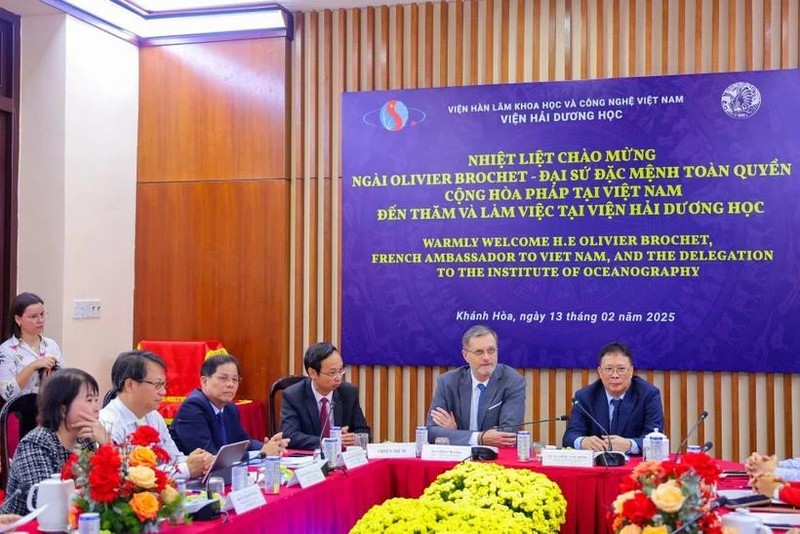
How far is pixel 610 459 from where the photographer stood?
382cm

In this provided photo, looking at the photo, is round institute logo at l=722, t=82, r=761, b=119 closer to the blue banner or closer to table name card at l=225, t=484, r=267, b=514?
the blue banner

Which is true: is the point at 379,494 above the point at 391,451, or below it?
below

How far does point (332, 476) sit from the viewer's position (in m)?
3.59

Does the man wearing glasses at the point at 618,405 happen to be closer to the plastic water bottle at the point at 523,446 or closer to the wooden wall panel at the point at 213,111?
the plastic water bottle at the point at 523,446

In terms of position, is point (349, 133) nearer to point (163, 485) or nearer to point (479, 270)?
point (479, 270)

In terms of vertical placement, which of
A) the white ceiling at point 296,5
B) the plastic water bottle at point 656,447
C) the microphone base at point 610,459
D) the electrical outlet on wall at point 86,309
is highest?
the white ceiling at point 296,5

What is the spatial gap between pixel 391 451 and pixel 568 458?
81 cm

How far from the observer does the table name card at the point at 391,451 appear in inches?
160

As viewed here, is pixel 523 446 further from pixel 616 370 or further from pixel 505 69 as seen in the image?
pixel 505 69

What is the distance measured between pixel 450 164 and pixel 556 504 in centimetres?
316

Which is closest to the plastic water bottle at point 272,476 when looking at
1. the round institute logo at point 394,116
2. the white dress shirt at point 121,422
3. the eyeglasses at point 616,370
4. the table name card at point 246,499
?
the table name card at point 246,499

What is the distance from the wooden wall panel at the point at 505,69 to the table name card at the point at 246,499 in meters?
3.21

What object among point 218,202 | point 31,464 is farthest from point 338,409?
point 218,202

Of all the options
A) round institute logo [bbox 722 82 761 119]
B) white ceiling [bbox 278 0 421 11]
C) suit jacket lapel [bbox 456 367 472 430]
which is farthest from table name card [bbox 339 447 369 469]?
white ceiling [bbox 278 0 421 11]
